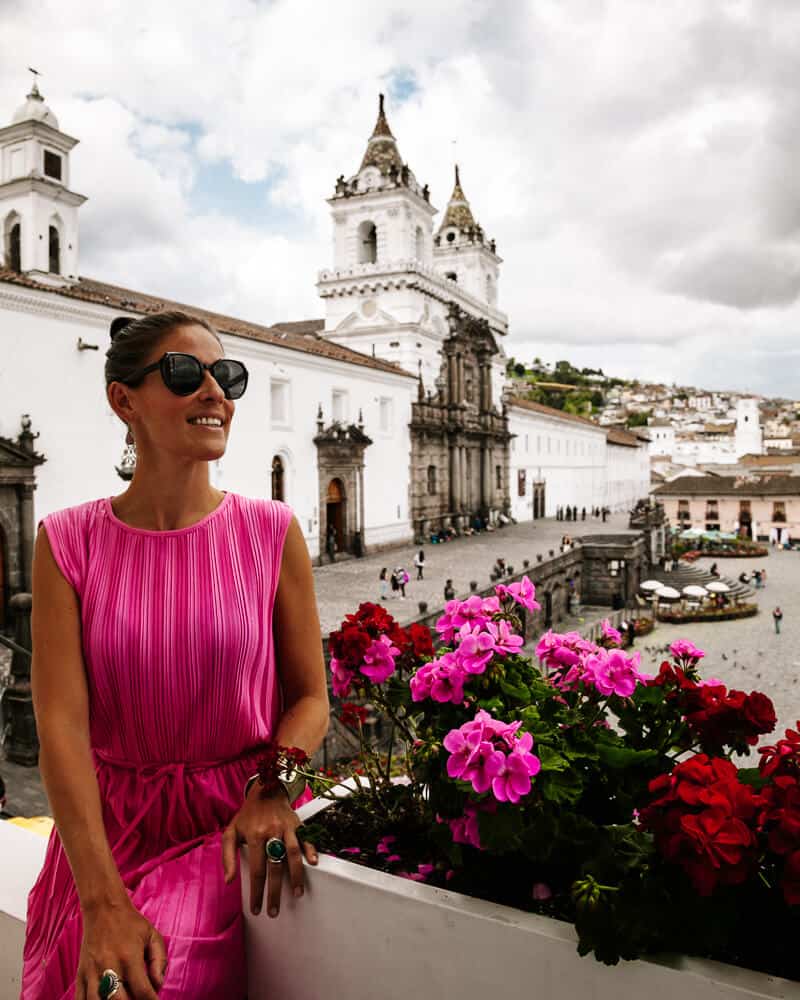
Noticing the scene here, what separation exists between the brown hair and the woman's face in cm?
2

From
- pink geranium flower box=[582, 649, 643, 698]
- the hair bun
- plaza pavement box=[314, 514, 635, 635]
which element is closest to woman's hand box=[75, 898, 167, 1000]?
pink geranium flower box=[582, 649, 643, 698]

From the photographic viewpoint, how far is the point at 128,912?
170 cm

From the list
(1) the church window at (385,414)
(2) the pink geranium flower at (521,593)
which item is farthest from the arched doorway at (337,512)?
(2) the pink geranium flower at (521,593)

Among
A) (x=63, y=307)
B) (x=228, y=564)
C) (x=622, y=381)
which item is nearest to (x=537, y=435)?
(x=63, y=307)

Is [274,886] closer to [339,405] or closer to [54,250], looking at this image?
[54,250]

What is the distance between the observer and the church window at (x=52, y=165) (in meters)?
16.1

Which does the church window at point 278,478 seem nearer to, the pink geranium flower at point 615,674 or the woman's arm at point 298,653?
the woman's arm at point 298,653

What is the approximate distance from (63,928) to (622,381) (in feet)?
679

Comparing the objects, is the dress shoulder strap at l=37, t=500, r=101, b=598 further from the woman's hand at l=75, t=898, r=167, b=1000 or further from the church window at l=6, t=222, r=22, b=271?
the church window at l=6, t=222, r=22, b=271

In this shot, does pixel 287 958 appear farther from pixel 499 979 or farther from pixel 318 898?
pixel 499 979

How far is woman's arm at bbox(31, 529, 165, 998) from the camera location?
1647 millimetres

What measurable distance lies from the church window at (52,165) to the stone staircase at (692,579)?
28.1 meters

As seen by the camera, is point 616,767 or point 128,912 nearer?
point 128,912

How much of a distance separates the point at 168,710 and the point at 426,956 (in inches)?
34.4
